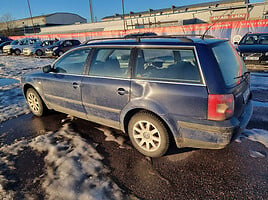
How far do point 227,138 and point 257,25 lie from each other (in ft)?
53.0

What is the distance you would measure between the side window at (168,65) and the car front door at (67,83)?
44.8 inches

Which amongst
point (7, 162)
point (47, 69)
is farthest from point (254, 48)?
point (7, 162)

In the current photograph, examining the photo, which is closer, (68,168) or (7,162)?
(68,168)

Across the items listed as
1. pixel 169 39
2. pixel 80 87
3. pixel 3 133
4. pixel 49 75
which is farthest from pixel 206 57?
pixel 3 133

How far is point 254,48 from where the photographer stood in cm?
876

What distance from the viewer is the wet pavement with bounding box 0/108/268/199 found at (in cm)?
223

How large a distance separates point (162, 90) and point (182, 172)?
3.70ft

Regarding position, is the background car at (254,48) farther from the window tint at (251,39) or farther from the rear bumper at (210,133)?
the rear bumper at (210,133)

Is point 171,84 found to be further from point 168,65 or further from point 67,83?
point 67,83

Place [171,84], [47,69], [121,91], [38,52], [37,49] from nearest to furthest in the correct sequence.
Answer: [171,84] → [121,91] → [47,69] → [37,49] → [38,52]

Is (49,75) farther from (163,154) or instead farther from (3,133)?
(163,154)

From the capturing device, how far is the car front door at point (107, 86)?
2.86 m

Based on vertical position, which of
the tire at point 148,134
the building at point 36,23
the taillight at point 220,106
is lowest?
the tire at point 148,134

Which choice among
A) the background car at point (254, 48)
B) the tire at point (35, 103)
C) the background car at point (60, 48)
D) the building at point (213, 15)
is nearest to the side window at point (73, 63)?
the tire at point (35, 103)
